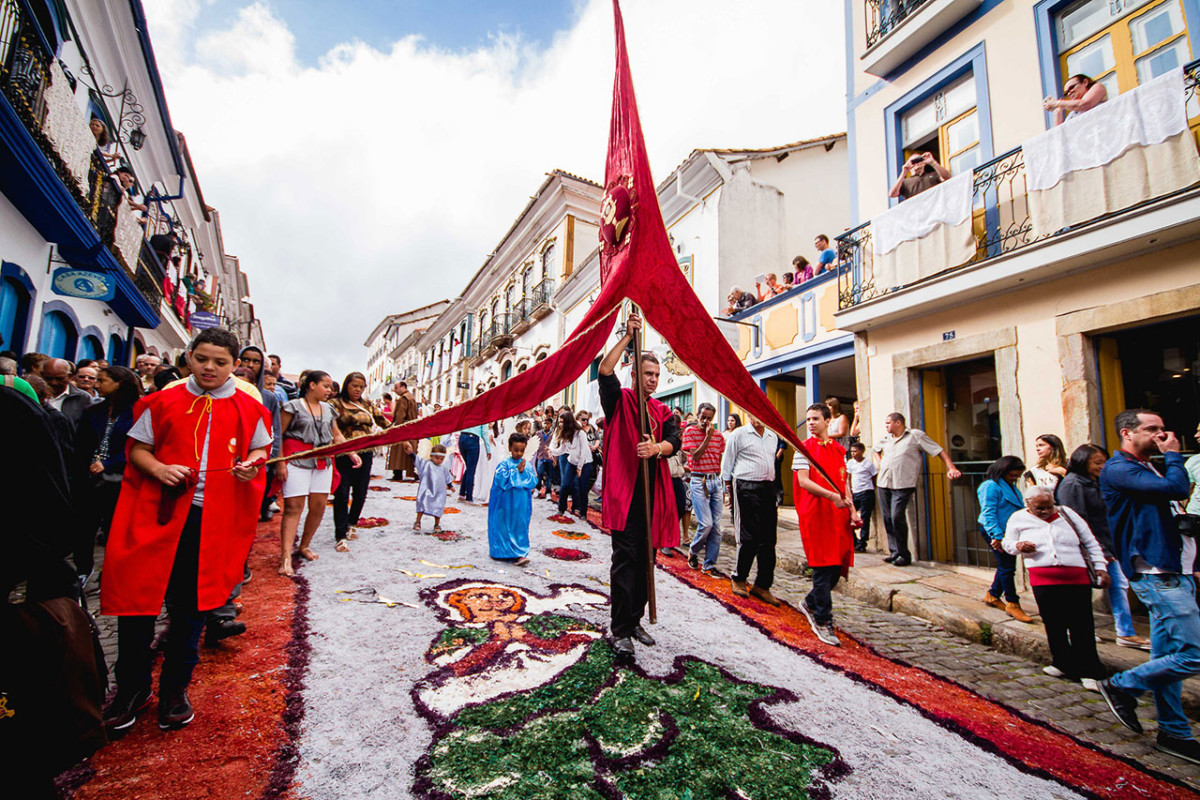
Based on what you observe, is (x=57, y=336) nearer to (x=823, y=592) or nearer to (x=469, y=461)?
(x=469, y=461)

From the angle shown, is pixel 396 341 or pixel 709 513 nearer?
pixel 709 513

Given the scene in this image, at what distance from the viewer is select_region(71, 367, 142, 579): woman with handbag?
3934mm

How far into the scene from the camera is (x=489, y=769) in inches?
82.4

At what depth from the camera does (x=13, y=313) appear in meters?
6.85

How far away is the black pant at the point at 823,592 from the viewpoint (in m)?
4.15

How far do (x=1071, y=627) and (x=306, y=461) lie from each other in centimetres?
598

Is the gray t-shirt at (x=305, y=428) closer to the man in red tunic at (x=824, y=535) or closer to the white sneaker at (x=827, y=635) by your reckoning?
the man in red tunic at (x=824, y=535)

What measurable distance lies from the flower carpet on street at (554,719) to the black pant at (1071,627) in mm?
948

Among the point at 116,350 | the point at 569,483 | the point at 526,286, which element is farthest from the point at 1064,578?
the point at 526,286

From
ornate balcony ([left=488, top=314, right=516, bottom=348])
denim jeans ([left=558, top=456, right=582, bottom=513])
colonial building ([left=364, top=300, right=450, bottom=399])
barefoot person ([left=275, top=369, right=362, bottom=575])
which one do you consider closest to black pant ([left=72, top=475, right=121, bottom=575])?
barefoot person ([left=275, top=369, right=362, bottom=575])

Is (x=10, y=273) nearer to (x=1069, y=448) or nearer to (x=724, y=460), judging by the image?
(x=724, y=460)

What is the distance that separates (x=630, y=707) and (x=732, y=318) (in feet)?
33.3

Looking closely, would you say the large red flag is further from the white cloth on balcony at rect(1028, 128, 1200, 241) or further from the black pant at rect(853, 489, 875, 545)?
the white cloth on balcony at rect(1028, 128, 1200, 241)

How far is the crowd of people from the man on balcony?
377cm
